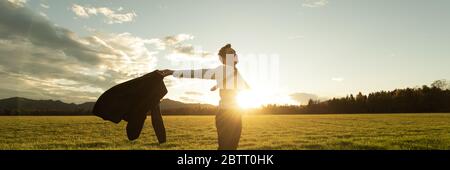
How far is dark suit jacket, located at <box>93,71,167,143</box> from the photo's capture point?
861cm

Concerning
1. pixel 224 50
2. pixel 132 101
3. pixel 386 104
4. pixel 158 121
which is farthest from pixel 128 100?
pixel 386 104

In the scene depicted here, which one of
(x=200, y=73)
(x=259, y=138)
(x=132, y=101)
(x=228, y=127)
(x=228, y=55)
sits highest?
(x=228, y=55)

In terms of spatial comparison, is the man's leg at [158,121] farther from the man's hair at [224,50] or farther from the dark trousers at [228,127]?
the man's hair at [224,50]

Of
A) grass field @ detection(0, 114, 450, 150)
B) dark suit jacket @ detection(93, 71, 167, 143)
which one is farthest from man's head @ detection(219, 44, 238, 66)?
grass field @ detection(0, 114, 450, 150)

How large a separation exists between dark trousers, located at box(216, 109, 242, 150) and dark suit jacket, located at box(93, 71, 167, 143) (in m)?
1.47

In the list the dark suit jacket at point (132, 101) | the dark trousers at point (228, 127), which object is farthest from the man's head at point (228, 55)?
the dark suit jacket at point (132, 101)

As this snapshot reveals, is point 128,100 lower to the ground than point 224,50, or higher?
lower

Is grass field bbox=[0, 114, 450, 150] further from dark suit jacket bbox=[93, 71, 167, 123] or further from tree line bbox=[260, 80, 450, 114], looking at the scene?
tree line bbox=[260, 80, 450, 114]

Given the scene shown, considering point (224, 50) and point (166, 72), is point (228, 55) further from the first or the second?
point (166, 72)

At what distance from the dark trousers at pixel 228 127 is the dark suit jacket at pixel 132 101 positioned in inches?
57.9

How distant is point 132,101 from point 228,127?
81.5 inches

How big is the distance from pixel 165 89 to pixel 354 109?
125641mm

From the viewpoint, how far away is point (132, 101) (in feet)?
28.3
